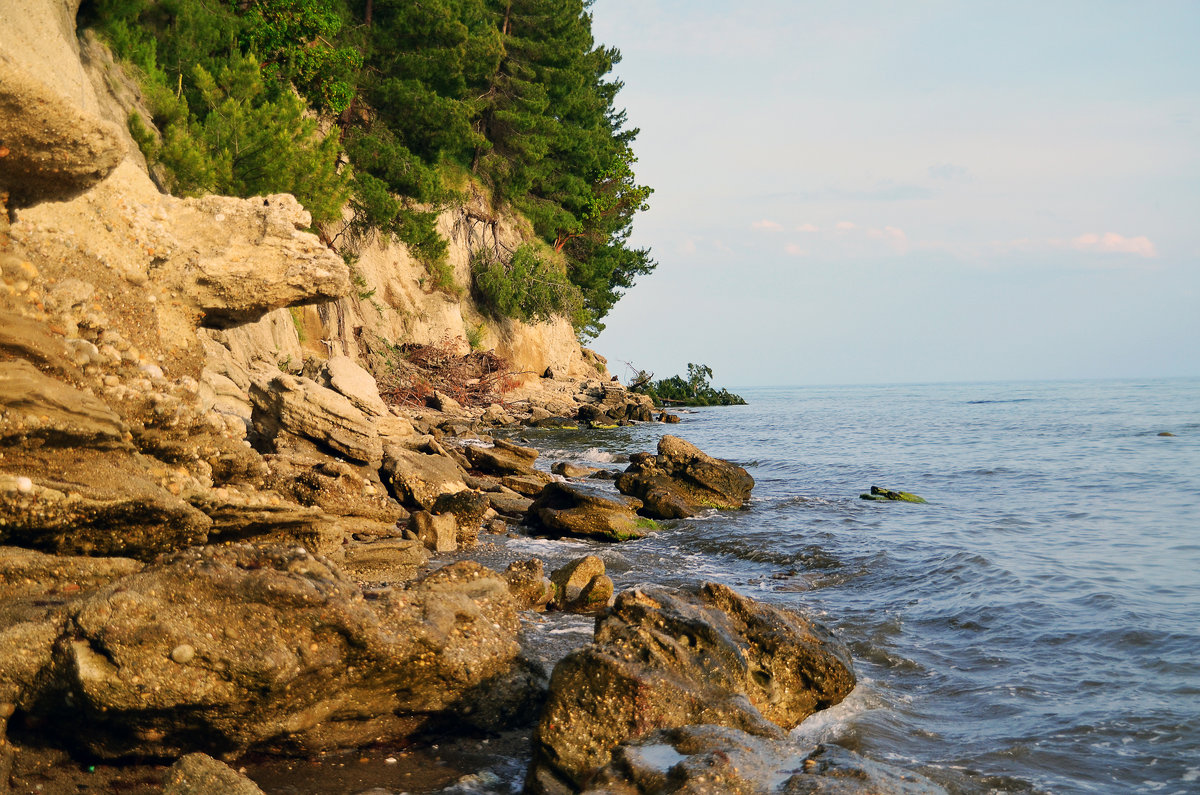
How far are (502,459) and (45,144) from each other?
11.3 meters

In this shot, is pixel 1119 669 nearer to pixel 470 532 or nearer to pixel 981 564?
pixel 981 564

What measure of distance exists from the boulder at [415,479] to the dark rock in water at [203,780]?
799cm

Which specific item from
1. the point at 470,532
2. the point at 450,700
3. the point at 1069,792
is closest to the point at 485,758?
the point at 450,700

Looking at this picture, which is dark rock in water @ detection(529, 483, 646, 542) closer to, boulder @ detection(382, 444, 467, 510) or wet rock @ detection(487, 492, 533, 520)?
wet rock @ detection(487, 492, 533, 520)

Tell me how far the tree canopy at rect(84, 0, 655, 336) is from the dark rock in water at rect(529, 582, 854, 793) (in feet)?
51.6

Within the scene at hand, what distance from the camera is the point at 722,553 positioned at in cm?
1201

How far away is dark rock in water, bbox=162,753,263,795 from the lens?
3523 mm

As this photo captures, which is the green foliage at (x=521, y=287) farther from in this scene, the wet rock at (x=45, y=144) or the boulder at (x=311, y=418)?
the wet rock at (x=45, y=144)

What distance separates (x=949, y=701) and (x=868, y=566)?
15.2 ft

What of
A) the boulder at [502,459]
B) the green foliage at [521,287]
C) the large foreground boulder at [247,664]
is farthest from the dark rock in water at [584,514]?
the green foliage at [521,287]

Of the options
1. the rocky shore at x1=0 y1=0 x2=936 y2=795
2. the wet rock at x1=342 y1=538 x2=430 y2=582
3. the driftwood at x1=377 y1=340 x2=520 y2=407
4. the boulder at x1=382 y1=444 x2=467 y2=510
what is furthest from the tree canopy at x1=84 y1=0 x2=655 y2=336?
the wet rock at x1=342 y1=538 x2=430 y2=582

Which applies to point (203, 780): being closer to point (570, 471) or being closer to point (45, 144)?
point (45, 144)

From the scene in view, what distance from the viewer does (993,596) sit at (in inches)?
368

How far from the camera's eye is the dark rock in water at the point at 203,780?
352 centimetres
